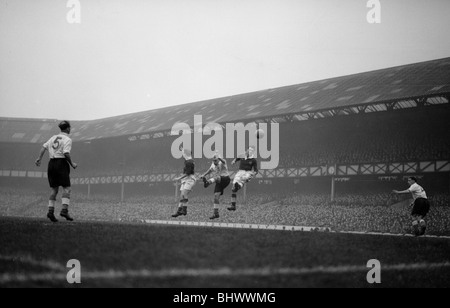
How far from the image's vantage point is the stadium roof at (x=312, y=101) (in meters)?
31.7

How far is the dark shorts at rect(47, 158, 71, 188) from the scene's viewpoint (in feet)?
41.2

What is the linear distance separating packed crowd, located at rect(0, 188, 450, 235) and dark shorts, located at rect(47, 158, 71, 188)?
1681cm

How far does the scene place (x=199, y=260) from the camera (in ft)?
24.2

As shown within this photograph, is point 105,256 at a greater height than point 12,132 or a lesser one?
lesser

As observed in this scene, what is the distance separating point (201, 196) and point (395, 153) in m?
18.5

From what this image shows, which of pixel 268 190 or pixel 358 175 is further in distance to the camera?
pixel 268 190

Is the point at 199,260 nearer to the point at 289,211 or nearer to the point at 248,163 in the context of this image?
the point at 248,163

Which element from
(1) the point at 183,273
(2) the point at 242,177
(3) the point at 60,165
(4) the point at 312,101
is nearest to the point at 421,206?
(2) the point at 242,177

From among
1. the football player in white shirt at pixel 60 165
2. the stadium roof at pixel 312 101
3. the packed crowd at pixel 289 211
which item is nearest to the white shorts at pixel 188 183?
Result: the football player in white shirt at pixel 60 165

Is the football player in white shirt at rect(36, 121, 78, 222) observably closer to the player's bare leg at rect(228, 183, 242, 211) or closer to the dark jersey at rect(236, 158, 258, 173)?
the player's bare leg at rect(228, 183, 242, 211)

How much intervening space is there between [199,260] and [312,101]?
31516 mm
